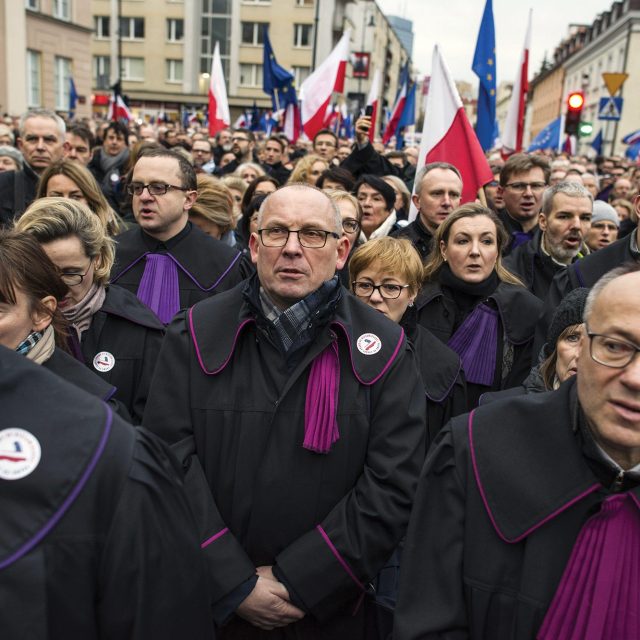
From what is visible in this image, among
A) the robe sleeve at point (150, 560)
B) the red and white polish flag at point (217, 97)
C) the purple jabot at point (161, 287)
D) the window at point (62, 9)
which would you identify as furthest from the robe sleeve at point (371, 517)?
the window at point (62, 9)

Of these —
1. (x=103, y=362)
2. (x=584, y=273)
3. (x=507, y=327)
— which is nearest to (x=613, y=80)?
(x=584, y=273)

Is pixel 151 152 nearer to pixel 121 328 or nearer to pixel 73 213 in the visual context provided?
pixel 73 213

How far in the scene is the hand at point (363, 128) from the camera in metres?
7.59

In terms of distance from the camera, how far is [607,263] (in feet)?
12.3

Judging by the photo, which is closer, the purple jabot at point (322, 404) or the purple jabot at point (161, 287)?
the purple jabot at point (322, 404)

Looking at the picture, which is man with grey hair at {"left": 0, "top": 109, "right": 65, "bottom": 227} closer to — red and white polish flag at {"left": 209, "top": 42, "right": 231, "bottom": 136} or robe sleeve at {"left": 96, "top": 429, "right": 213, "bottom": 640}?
robe sleeve at {"left": 96, "top": 429, "right": 213, "bottom": 640}

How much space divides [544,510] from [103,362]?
2038 millimetres

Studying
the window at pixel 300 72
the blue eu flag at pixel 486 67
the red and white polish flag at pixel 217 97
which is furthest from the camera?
the window at pixel 300 72

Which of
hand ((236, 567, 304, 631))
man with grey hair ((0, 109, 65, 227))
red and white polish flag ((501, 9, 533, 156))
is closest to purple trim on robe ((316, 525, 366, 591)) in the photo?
hand ((236, 567, 304, 631))

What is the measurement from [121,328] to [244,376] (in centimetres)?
93

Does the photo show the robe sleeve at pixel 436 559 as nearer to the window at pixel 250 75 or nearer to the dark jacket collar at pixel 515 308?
the dark jacket collar at pixel 515 308

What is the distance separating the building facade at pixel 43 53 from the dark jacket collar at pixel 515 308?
81.3 feet

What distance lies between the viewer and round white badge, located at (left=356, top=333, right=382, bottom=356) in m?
2.58

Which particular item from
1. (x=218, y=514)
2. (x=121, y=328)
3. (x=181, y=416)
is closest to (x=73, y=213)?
(x=121, y=328)
